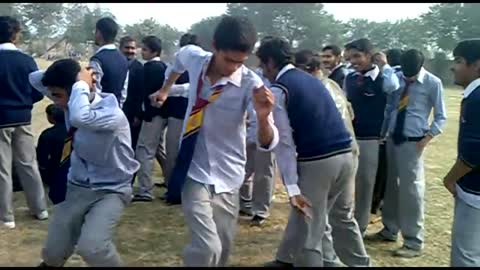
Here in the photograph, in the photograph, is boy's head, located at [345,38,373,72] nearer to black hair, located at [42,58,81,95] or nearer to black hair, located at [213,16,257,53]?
black hair, located at [213,16,257,53]

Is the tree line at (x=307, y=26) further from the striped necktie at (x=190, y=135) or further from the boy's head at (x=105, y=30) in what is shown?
the striped necktie at (x=190, y=135)

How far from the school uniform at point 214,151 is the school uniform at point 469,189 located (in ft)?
3.85

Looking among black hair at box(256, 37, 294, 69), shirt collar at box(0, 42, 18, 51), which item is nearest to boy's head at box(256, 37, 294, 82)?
black hair at box(256, 37, 294, 69)

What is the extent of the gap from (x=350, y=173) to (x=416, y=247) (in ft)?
5.27

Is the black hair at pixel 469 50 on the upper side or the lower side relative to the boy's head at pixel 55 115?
upper

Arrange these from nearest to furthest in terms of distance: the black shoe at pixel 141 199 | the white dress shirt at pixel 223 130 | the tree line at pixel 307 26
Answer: the white dress shirt at pixel 223 130 → the black shoe at pixel 141 199 → the tree line at pixel 307 26

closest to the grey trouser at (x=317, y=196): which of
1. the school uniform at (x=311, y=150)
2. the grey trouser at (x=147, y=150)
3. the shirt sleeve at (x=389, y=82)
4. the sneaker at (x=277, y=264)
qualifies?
the school uniform at (x=311, y=150)

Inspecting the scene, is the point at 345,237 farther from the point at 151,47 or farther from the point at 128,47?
the point at 128,47

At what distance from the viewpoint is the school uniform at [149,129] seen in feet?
24.9

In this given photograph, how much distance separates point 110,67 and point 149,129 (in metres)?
1.14

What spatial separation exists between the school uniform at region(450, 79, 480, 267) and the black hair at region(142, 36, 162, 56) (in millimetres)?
4513

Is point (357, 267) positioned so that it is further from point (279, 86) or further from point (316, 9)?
point (316, 9)

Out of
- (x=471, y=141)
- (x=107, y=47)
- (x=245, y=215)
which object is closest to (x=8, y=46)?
(x=107, y=47)

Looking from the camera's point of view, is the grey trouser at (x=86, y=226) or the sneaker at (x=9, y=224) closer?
the grey trouser at (x=86, y=226)
